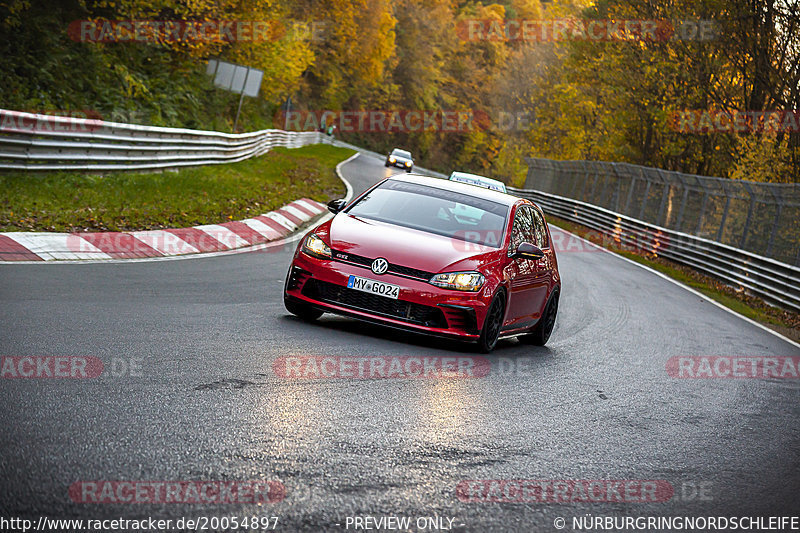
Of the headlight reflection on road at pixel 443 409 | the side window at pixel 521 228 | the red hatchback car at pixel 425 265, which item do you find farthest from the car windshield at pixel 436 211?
the headlight reflection on road at pixel 443 409

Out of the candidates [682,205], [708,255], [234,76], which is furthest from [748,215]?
[234,76]

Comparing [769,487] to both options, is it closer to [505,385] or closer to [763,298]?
[505,385]

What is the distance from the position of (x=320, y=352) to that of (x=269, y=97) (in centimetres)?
4839

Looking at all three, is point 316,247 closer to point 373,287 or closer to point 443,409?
point 373,287

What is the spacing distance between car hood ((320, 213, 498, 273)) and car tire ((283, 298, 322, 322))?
59 centimetres

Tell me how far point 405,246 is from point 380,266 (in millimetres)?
357

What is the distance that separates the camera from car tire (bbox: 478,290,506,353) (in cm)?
884

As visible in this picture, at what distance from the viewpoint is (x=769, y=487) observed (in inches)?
217

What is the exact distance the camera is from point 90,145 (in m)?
16.4

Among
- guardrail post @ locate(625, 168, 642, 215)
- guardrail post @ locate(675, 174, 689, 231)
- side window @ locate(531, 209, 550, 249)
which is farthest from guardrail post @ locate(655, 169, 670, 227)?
side window @ locate(531, 209, 550, 249)

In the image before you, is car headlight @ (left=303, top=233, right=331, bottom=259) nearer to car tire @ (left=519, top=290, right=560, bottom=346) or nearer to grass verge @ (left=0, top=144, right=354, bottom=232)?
car tire @ (left=519, top=290, right=560, bottom=346)

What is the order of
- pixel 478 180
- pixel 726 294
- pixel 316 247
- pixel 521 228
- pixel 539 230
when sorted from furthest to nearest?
pixel 478 180 → pixel 726 294 → pixel 539 230 → pixel 521 228 → pixel 316 247

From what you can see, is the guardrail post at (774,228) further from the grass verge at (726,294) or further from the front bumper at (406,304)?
the front bumper at (406,304)

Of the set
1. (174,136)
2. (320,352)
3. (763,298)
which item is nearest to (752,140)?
(763,298)
